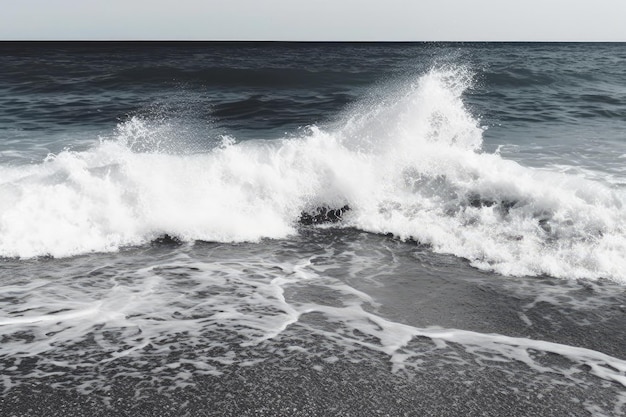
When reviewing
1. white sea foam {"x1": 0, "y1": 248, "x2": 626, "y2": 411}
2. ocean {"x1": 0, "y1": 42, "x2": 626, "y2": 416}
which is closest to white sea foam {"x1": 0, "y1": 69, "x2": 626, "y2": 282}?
ocean {"x1": 0, "y1": 42, "x2": 626, "y2": 416}

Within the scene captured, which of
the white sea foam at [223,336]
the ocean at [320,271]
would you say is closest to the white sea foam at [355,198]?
the ocean at [320,271]

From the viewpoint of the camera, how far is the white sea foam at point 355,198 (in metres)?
5.80

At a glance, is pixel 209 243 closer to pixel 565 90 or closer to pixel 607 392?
pixel 607 392

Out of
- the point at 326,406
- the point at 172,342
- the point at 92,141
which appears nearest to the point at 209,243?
the point at 172,342

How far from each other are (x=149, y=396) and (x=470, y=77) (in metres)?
19.9

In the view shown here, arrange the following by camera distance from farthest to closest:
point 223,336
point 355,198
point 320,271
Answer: point 355,198 < point 320,271 < point 223,336

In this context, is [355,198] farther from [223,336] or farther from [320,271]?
[223,336]

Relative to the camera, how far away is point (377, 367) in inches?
135

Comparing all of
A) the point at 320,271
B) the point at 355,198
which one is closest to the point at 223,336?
the point at 320,271

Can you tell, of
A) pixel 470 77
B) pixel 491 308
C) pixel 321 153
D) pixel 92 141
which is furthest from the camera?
pixel 470 77

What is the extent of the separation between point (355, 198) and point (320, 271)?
2.28 metres

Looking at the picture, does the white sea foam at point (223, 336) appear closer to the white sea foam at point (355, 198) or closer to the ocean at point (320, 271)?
the ocean at point (320, 271)

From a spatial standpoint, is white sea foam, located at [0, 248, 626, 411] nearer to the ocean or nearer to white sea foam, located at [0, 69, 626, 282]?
the ocean

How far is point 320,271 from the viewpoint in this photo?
17.1ft
